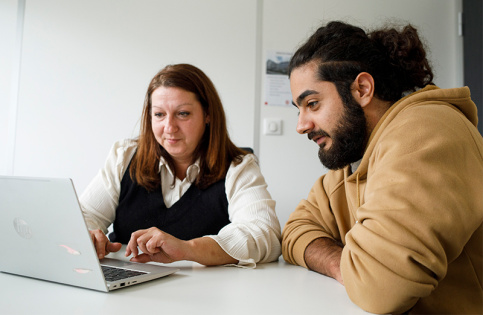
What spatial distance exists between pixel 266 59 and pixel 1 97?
1624 millimetres

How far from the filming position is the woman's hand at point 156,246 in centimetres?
94

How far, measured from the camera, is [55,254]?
73 centimetres

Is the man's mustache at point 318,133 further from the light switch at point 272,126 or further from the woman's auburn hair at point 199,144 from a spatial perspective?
the light switch at point 272,126

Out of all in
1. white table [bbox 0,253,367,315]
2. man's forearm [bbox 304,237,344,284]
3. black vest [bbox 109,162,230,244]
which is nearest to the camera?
white table [bbox 0,253,367,315]

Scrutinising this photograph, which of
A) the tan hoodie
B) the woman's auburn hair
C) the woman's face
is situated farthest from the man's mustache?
the woman's face

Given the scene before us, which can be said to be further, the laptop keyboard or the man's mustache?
the man's mustache

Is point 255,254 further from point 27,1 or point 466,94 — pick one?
point 27,1

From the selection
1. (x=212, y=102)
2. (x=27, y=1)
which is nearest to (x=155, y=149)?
(x=212, y=102)

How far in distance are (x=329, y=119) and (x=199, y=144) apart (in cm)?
60

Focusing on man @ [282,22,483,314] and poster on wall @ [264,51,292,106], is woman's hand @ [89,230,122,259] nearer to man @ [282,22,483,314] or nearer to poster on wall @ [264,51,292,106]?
man @ [282,22,483,314]

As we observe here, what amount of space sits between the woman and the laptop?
52cm

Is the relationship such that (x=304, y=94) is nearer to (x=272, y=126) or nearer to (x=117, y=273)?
(x=117, y=273)

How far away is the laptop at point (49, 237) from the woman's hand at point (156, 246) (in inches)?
4.4

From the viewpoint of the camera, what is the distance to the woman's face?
140 centimetres
